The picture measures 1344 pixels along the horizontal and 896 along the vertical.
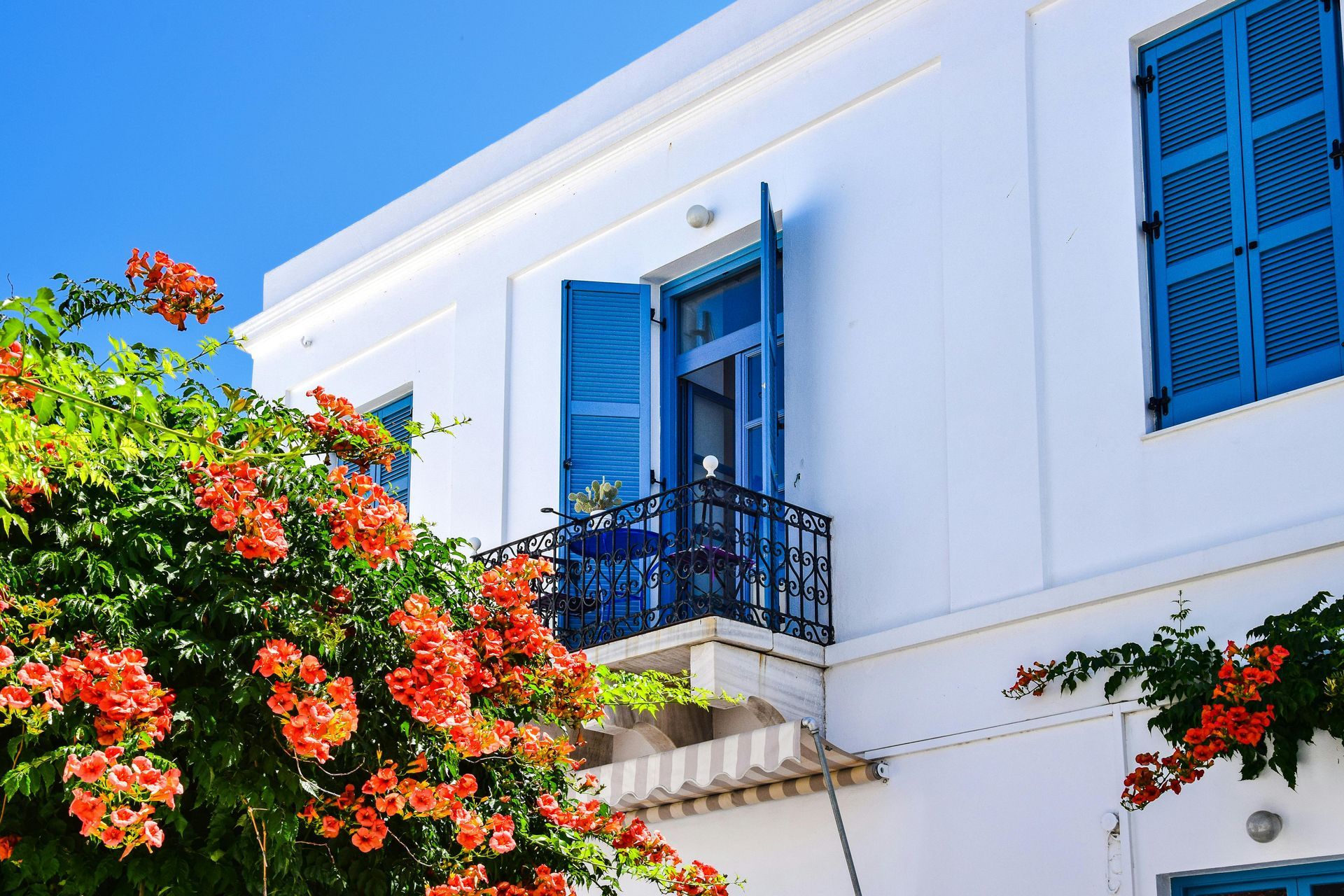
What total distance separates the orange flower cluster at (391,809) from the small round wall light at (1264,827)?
3275 millimetres

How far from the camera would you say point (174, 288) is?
5.57 m

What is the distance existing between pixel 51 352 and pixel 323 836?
1621 millimetres

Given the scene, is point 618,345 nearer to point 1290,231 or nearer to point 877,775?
point 877,775

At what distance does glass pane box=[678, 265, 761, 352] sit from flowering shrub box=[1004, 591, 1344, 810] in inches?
151

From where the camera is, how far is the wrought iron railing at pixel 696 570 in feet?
28.3

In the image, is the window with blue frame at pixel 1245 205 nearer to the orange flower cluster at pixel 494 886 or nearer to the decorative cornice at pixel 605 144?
the decorative cornice at pixel 605 144

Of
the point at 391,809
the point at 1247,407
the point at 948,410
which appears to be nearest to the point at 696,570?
the point at 948,410

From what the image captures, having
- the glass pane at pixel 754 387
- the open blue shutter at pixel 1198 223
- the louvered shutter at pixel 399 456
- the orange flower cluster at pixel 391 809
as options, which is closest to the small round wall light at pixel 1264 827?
the open blue shutter at pixel 1198 223

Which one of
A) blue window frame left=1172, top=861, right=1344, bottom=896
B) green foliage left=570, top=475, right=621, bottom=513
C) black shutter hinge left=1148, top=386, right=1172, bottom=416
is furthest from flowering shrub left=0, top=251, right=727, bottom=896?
green foliage left=570, top=475, right=621, bottom=513

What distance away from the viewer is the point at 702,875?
18.9ft

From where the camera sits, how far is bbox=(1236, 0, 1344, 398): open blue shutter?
7211 millimetres

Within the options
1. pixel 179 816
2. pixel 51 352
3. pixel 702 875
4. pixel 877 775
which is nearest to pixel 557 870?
pixel 702 875

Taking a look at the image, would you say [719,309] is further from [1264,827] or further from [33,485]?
Answer: [33,485]

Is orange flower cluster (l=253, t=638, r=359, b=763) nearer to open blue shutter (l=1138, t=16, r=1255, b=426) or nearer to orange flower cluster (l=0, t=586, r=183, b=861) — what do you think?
orange flower cluster (l=0, t=586, r=183, b=861)
